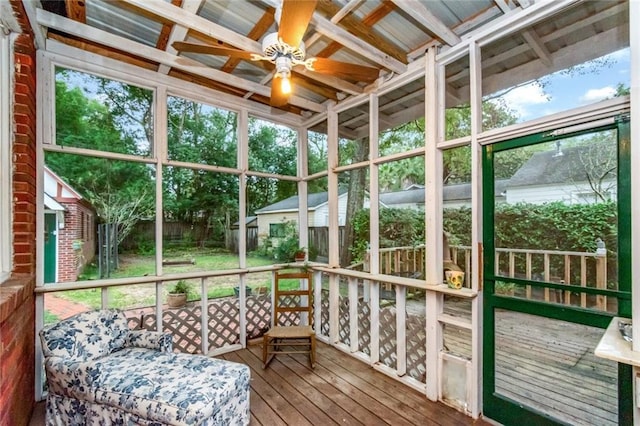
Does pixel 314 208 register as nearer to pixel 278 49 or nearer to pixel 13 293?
pixel 278 49

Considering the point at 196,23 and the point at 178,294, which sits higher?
the point at 196,23

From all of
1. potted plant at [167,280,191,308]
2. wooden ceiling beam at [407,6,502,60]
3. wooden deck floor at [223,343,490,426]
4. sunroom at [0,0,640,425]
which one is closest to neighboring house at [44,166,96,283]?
sunroom at [0,0,640,425]

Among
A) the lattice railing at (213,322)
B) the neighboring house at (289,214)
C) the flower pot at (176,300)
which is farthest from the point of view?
the neighboring house at (289,214)

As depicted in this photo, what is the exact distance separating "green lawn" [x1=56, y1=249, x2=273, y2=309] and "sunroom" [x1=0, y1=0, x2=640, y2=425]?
2 cm

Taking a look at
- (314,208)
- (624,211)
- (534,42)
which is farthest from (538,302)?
(314,208)

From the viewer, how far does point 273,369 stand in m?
3.05

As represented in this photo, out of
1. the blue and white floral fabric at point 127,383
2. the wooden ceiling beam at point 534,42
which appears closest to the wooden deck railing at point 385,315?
the blue and white floral fabric at point 127,383

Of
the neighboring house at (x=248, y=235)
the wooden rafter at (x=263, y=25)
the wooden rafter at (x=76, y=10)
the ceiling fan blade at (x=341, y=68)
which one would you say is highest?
the wooden rafter at (x=76, y=10)

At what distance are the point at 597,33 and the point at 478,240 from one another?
1.54 meters

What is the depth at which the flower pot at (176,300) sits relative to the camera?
3178 mm

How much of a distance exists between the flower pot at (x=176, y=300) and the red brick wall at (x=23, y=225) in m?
1.06

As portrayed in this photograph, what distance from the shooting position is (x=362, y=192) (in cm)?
340

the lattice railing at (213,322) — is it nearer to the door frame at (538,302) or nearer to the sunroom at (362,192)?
the sunroom at (362,192)

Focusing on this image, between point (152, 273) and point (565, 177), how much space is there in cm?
368
